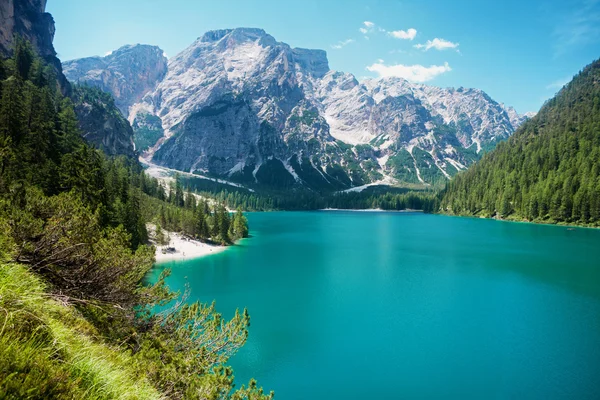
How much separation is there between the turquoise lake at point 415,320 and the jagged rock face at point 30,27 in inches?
4828

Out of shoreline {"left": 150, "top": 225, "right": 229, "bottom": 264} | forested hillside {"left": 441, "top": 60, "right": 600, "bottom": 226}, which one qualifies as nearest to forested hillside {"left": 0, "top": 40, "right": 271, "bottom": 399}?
shoreline {"left": 150, "top": 225, "right": 229, "bottom": 264}

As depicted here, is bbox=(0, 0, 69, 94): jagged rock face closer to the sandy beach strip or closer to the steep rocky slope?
the steep rocky slope

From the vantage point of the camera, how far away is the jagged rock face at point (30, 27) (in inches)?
4740

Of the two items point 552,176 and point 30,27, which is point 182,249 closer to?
point 30,27

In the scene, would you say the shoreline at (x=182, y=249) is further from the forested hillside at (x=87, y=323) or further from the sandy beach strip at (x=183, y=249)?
the forested hillside at (x=87, y=323)

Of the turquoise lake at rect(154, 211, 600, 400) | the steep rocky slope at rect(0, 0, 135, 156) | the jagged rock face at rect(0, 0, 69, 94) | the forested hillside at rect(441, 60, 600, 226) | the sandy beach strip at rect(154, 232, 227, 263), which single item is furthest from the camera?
the forested hillside at rect(441, 60, 600, 226)

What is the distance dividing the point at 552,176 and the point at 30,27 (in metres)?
242

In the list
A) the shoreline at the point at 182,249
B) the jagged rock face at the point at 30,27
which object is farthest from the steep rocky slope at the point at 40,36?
the shoreline at the point at 182,249

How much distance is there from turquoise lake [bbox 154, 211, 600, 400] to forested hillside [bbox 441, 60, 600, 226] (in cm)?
6058

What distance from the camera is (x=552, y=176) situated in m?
147

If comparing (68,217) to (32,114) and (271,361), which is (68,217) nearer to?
(271,361)

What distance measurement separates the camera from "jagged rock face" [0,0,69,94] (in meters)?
120

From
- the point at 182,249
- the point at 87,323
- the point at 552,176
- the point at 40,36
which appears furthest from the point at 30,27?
the point at 552,176

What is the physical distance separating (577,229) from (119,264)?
146m
